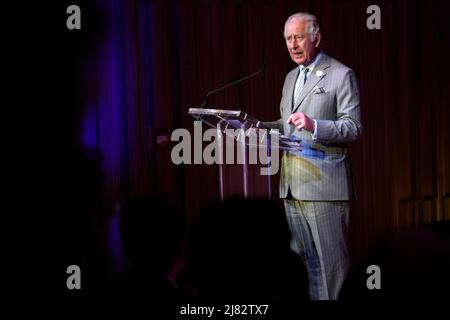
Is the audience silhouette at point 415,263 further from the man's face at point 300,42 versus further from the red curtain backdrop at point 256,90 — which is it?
the red curtain backdrop at point 256,90

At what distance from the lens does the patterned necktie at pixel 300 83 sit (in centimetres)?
328

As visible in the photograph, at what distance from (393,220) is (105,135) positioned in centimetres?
207

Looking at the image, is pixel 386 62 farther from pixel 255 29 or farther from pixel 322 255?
pixel 322 255

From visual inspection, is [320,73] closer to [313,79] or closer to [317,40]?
[313,79]

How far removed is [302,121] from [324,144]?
0.30 m

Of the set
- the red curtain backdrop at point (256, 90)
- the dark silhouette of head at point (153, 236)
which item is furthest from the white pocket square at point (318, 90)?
the dark silhouette of head at point (153, 236)

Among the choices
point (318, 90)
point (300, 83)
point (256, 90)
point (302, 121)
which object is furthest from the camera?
point (256, 90)

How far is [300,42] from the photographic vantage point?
10.6ft

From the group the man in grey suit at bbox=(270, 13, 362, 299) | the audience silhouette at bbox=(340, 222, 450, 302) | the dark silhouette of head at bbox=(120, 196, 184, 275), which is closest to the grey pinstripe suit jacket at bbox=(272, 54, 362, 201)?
the man in grey suit at bbox=(270, 13, 362, 299)

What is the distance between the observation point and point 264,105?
15.0 feet

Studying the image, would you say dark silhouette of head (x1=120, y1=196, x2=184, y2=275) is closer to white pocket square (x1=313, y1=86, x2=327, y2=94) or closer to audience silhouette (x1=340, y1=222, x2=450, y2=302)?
audience silhouette (x1=340, y1=222, x2=450, y2=302)

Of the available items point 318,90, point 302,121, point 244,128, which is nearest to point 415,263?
point 302,121

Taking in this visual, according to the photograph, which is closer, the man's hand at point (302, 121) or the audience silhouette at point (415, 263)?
the audience silhouette at point (415, 263)
